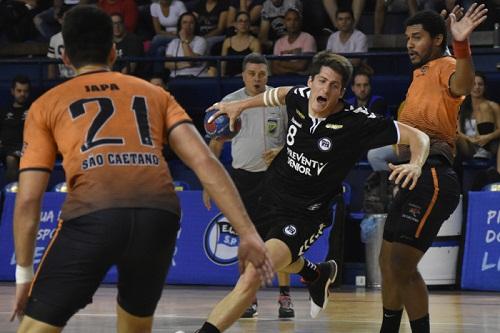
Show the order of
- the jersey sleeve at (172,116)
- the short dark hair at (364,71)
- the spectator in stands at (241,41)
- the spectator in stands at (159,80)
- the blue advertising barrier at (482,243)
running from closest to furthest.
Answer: the jersey sleeve at (172,116) → the blue advertising barrier at (482,243) → the short dark hair at (364,71) → the spectator in stands at (159,80) → the spectator in stands at (241,41)

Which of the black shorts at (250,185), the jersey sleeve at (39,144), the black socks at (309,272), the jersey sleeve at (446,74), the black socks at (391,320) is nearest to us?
the jersey sleeve at (39,144)

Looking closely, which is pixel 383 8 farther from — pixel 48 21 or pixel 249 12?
pixel 48 21

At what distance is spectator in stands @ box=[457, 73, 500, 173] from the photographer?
45.4ft

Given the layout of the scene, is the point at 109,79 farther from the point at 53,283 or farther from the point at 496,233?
the point at 496,233

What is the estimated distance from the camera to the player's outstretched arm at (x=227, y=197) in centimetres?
481

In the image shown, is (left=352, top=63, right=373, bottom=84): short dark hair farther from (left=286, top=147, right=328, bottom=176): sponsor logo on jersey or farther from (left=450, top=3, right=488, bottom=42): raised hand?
(left=450, top=3, right=488, bottom=42): raised hand

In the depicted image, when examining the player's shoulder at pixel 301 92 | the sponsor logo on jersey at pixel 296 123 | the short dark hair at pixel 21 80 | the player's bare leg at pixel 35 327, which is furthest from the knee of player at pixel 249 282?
the short dark hair at pixel 21 80

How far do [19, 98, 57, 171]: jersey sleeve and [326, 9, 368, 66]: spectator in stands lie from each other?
10892 millimetres

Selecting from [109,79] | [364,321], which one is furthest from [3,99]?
[109,79]

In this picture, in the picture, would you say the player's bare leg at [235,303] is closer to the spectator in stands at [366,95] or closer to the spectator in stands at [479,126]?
the spectator in stands at [366,95]

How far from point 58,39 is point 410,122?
33.6 ft

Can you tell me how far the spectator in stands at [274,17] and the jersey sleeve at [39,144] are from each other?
11738 millimetres

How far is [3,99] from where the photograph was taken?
17219mm

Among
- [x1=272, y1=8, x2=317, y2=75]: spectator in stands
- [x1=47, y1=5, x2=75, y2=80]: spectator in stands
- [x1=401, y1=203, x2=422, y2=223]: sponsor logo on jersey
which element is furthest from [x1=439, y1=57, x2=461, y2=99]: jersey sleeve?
[x1=47, y1=5, x2=75, y2=80]: spectator in stands
